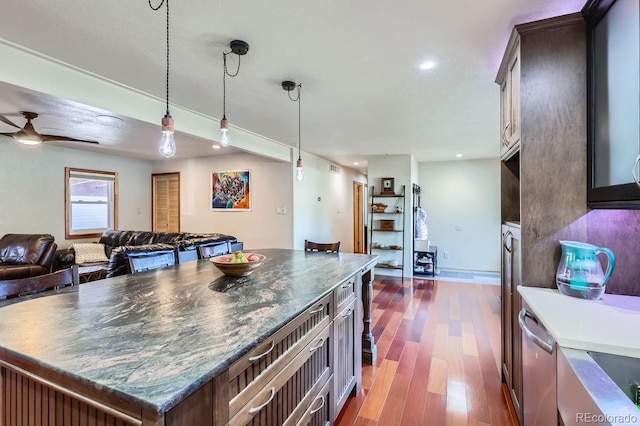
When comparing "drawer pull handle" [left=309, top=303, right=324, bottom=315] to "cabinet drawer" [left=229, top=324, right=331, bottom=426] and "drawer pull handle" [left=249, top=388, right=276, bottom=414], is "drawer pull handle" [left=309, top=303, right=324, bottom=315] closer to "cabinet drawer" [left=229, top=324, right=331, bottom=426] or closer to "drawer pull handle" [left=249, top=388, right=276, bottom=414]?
"cabinet drawer" [left=229, top=324, right=331, bottom=426]

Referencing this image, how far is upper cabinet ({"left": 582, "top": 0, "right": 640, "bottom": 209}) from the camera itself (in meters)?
1.10

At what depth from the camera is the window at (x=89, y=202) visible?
17.9 ft

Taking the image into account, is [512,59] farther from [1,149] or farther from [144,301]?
[1,149]

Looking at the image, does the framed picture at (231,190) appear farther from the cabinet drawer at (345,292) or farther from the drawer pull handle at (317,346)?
the drawer pull handle at (317,346)

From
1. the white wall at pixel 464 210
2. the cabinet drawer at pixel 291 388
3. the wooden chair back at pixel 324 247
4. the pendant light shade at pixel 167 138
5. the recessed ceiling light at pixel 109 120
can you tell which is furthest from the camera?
the white wall at pixel 464 210

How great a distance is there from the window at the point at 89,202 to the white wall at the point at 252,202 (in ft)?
4.34

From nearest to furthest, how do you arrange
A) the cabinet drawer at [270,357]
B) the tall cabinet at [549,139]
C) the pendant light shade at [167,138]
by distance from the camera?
the cabinet drawer at [270,357] → the tall cabinet at [549,139] → the pendant light shade at [167,138]

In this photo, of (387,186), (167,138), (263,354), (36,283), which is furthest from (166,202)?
(263,354)

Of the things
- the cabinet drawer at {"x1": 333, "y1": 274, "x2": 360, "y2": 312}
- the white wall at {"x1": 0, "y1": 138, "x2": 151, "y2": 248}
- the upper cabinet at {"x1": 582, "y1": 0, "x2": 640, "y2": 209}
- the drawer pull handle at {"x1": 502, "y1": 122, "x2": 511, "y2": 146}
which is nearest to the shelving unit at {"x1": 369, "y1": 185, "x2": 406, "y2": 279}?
the drawer pull handle at {"x1": 502, "y1": 122, "x2": 511, "y2": 146}

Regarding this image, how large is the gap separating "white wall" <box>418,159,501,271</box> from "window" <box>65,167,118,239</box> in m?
6.50

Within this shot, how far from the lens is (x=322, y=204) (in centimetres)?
637

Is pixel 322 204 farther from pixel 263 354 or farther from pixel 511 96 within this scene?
pixel 263 354

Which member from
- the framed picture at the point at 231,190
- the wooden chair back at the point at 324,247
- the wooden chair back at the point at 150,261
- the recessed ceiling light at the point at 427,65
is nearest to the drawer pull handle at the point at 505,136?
the recessed ceiling light at the point at 427,65

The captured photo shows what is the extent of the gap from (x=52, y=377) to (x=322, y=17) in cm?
186
